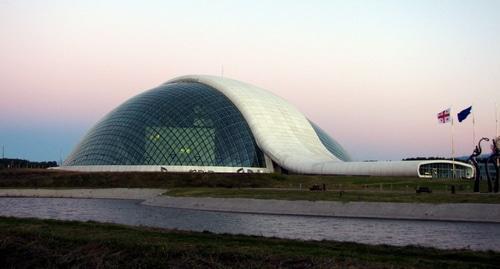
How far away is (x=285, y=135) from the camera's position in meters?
89.4

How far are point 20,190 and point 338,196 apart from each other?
123 feet

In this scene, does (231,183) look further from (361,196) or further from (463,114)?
(463,114)

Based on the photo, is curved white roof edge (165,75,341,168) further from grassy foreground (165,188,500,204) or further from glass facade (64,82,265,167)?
grassy foreground (165,188,500,204)

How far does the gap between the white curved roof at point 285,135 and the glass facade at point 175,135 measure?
74.0 inches

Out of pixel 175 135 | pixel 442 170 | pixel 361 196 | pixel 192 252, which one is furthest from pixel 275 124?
pixel 192 252

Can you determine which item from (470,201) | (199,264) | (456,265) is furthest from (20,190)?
(456,265)

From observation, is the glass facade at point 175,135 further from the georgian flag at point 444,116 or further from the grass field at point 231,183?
the georgian flag at point 444,116

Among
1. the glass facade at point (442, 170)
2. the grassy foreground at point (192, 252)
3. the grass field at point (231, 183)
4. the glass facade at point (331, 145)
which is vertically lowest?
the grassy foreground at point (192, 252)

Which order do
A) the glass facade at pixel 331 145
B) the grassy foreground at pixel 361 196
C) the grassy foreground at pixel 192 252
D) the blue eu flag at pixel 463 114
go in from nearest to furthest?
the grassy foreground at pixel 192 252
the grassy foreground at pixel 361 196
the blue eu flag at pixel 463 114
the glass facade at pixel 331 145

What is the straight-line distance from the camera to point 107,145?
8469cm

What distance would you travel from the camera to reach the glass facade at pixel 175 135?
3130 inches

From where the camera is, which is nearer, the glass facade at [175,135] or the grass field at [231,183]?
the grass field at [231,183]

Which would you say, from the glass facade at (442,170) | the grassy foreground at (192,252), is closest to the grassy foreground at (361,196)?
the grassy foreground at (192,252)

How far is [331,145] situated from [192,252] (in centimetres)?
8063
